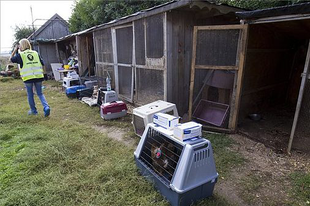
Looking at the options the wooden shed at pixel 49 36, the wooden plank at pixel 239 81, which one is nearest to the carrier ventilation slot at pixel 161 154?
the wooden plank at pixel 239 81

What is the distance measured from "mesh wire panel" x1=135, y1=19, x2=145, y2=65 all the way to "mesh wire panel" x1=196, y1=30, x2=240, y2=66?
4.54 ft

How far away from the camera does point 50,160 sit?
2580 mm

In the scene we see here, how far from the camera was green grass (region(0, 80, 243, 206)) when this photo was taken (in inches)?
76.6

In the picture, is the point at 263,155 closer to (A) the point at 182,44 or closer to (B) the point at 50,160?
(A) the point at 182,44

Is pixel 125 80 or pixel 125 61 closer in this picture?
pixel 125 61

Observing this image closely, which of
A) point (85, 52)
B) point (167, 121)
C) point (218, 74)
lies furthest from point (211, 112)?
point (85, 52)

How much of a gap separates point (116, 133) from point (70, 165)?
3.85 ft

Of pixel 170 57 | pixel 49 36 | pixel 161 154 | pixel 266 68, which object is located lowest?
pixel 161 154

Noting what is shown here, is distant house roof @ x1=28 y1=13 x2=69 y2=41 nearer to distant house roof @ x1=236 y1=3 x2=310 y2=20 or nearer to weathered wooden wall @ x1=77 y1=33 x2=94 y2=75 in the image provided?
weathered wooden wall @ x1=77 y1=33 x2=94 y2=75

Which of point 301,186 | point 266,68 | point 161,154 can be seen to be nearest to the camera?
point 161,154

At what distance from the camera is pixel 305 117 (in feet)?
8.79

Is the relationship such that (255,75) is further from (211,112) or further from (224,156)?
(224,156)

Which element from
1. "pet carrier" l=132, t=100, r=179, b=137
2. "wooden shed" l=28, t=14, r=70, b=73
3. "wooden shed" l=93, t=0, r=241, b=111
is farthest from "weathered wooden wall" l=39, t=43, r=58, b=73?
"pet carrier" l=132, t=100, r=179, b=137

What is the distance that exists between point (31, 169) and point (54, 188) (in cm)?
57
